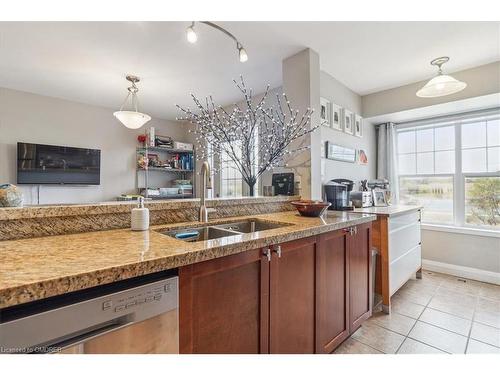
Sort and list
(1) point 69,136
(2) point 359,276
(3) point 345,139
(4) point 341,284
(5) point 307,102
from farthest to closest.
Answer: (1) point 69,136
(3) point 345,139
(5) point 307,102
(2) point 359,276
(4) point 341,284

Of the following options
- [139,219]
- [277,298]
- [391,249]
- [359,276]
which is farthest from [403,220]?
[139,219]

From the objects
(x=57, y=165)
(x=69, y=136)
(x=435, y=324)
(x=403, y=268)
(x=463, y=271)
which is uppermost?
(x=69, y=136)

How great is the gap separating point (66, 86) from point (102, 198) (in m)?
1.71

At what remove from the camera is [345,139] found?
3059 millimetres

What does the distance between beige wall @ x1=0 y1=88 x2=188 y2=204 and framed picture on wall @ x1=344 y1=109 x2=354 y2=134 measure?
3.28 m

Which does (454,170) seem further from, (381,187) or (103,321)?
(103,321)

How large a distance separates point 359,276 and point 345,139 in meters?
1.84

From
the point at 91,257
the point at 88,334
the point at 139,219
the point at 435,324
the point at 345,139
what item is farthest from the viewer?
the point at 345,139

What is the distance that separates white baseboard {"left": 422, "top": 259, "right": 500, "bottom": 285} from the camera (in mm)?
2735

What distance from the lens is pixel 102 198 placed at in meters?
3.97

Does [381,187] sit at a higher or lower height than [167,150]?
lower

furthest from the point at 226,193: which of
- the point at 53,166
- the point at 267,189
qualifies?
the point at 53,166
